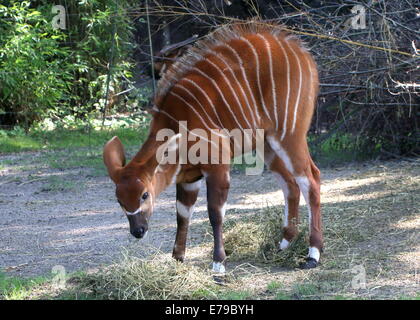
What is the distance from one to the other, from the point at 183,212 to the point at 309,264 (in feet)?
2.81

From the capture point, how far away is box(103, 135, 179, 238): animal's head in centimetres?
403

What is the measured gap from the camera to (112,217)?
6062 mm

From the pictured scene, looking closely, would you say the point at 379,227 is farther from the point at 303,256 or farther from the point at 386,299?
the point at 386,299

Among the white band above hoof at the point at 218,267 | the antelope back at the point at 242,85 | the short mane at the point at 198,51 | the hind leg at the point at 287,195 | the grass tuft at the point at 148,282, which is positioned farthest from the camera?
the hind leg at the point at 287,195

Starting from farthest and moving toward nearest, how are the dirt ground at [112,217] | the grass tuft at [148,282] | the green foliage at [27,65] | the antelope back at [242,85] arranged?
the green foliage at [27,65] → the dirt ground at [112,217] → the antelope back at [242,85] → the grass tuft at [148,282]

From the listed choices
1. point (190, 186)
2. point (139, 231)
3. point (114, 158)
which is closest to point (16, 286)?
point (139, 231)

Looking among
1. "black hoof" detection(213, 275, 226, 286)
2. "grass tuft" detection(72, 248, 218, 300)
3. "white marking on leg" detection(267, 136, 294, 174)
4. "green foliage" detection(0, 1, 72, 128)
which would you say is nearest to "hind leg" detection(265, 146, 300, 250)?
"white marking on leg" detection(267, 136, 294, 174)

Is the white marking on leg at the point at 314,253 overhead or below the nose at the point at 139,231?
below

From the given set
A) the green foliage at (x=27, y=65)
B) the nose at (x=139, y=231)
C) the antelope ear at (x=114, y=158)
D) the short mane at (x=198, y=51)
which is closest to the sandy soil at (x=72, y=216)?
the nose at (x=139, y=231)

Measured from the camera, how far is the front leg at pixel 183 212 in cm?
452

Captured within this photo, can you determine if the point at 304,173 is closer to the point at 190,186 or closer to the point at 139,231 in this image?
the point at 190,186

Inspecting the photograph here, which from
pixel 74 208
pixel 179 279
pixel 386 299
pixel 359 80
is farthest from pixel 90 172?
pixel 386 299

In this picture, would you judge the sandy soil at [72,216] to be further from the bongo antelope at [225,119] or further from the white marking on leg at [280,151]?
the white marking on leg at [280,151]

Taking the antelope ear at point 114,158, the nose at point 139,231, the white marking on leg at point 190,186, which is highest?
the antelope ear at point 114,158
